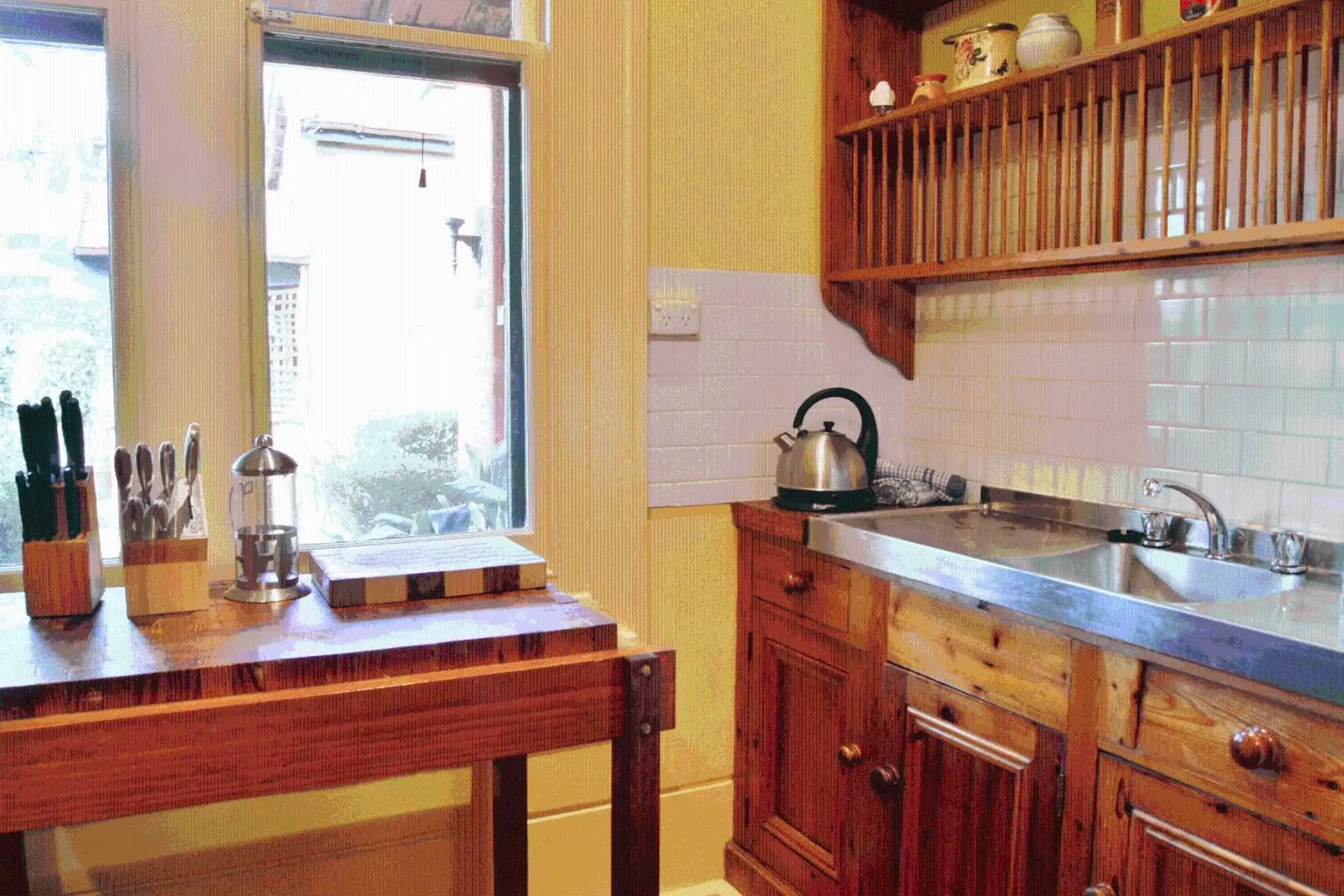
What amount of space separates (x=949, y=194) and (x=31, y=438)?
1.97 m

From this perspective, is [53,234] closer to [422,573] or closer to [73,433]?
[73,433]

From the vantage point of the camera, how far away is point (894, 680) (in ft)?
7.34

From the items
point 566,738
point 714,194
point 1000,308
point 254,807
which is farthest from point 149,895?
point 1000,308

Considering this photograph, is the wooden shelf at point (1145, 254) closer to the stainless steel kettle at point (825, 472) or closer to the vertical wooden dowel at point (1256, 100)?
the vertical wooden dowel at point (1256, 100)

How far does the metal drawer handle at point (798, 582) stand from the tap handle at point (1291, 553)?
37.4 inches

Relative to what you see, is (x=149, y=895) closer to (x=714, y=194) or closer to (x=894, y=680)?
(x=894, y=680)

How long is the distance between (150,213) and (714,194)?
1.31 metres

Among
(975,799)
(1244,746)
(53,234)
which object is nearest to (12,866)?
(53,234)

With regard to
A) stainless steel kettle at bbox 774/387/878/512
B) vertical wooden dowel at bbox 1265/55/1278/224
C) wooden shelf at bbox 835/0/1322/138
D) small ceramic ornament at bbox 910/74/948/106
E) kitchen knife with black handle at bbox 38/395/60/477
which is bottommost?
stainless steel kettle at bbox 774/387/878/512

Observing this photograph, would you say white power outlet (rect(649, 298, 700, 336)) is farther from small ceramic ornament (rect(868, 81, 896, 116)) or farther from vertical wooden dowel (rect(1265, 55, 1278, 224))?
vertical wooden dowel (rect(1265, 55, 1278, 224))

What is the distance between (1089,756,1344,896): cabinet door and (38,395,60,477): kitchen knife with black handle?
1.74 metres

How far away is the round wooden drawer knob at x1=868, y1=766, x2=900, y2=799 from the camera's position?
7.29ft

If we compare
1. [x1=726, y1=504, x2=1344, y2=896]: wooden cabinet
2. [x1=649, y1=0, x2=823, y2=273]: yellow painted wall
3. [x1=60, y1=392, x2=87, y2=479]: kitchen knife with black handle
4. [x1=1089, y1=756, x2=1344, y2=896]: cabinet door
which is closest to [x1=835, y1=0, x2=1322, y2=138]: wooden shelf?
[x1=649, y1=0, x2=823, y2=273]: yellow painted wall

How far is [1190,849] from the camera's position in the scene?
1586 millimetres
